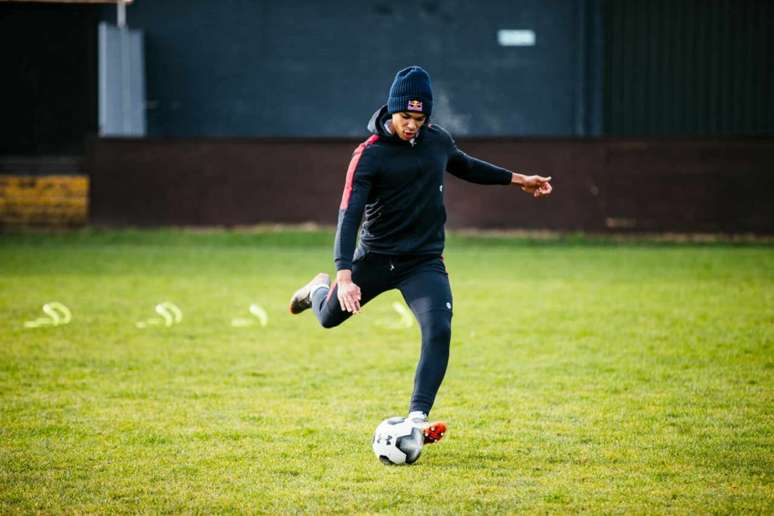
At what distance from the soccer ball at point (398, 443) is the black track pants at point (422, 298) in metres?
0.20

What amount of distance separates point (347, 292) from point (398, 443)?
0.89m

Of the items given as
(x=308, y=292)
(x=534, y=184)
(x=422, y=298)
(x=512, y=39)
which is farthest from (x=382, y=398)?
(x=512, y=39)

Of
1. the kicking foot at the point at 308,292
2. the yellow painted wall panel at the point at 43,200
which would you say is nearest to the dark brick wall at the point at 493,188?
the yellow painted wall panel at the point at 43,200

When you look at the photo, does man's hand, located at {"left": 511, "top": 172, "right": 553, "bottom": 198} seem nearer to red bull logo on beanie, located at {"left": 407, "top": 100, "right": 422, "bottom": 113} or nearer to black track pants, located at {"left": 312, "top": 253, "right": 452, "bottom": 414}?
black track pants, located at {"left": 312, "top": 253, "right": 452, "bottom": 414}

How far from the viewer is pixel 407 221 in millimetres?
6398

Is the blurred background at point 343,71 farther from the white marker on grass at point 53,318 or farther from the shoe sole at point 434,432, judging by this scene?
the shoe sole at point 434,432

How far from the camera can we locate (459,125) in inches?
→ 963

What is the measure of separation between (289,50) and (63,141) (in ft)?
17.8

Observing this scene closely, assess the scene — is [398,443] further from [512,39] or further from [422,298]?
[512,39]

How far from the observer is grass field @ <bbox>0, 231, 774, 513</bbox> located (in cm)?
543

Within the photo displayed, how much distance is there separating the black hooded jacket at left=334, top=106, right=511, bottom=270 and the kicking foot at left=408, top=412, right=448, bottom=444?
943 mm

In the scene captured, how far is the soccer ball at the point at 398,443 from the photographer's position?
586 centimetres

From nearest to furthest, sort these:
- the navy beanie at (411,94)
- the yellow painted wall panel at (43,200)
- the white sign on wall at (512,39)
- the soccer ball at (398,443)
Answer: the soccer ball at (398,443), the navy beanie at (411,94), the yellow painted wall panel at (43,200), the white sign on wall at (512,39)

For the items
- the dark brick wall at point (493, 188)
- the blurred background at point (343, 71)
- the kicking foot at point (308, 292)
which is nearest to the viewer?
the kicking foot at point (308, 292)
